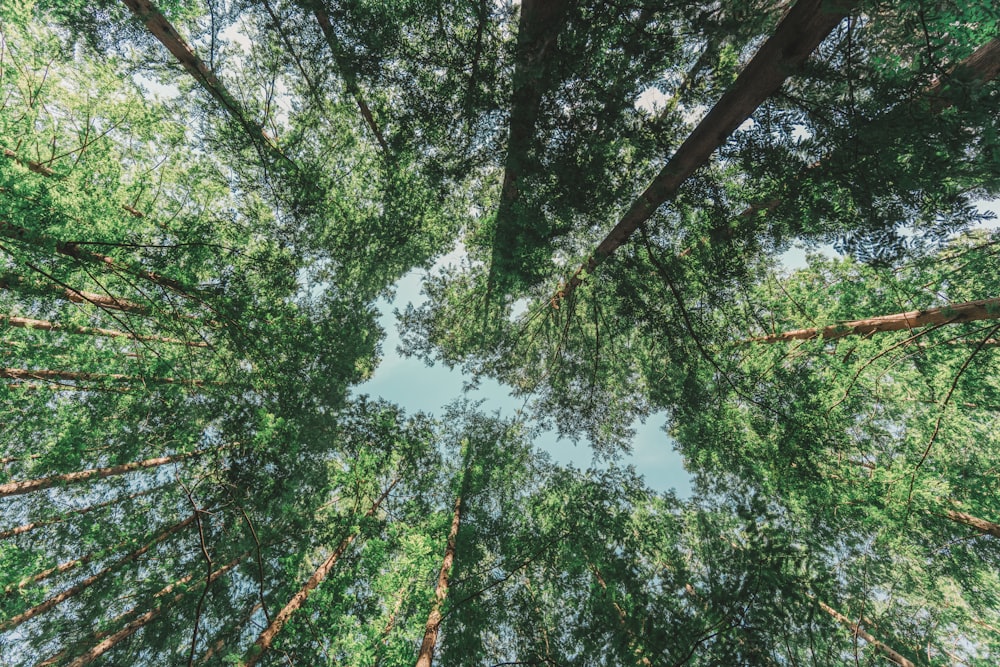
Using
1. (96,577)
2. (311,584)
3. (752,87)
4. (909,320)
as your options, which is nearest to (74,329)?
(96,577)

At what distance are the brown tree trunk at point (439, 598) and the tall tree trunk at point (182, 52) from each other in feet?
25.6

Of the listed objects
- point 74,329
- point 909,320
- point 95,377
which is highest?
point 909,320

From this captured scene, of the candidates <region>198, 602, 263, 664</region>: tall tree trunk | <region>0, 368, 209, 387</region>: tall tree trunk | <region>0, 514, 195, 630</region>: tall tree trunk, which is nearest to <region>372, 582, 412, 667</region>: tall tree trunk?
<region>198, 602, 263, 664</region>: tall tree trunk

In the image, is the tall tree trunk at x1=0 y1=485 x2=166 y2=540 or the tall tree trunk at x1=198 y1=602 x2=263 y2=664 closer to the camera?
the tall tree trunk at x1=198 y1=602 x2=263 y2=664

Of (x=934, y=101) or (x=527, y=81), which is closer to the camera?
(x=934, y=101)

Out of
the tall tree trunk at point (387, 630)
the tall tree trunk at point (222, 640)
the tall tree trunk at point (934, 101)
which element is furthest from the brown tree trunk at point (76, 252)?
the tall tree trunk at point (934, 101)

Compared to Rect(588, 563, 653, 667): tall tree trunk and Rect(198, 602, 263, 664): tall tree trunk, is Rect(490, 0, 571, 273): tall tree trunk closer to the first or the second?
Rect(588, 563, 653, 667): tall tree trunk

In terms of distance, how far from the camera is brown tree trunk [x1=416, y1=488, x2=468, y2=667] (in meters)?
5.61

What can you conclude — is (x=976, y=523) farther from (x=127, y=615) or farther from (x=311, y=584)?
(x=127, y=615)

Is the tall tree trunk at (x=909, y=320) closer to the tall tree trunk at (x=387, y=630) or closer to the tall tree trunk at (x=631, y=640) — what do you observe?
the tall tree trunk at (x=631, y=640)

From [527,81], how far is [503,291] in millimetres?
4511

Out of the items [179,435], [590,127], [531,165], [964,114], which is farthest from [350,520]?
[964,114]

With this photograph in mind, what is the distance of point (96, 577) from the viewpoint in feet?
15.6

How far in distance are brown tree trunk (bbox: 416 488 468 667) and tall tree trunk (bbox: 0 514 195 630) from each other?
404 cm
